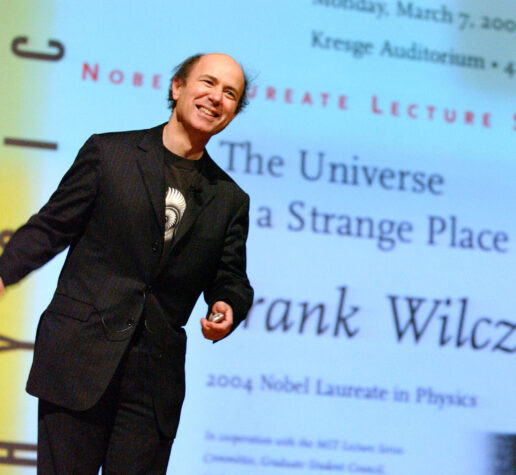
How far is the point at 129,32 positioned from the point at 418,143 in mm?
1095

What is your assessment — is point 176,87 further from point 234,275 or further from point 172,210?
point 234,275

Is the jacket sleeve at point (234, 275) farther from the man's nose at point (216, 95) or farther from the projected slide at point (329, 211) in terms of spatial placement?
the projected slide at point (329, 211)

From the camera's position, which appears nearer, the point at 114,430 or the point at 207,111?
the point at 114,430

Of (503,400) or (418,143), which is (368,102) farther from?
(503,400)

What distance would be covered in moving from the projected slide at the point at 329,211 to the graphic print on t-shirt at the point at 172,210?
4.21 feet

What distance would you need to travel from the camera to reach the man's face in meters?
1.85

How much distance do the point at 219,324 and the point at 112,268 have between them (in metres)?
0.23

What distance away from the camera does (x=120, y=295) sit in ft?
5.66

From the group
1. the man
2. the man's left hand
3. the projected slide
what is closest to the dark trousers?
the man

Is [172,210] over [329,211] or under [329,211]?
over

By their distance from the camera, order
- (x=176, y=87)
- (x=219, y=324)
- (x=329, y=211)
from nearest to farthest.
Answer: (x=219, y=324)
(x=176, y=87)
(x=329, y=211)

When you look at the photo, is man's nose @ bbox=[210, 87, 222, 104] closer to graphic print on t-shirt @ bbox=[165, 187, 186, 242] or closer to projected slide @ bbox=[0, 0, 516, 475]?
graphic print on t-shirt @ bbox=[165, 187, 186, 242]

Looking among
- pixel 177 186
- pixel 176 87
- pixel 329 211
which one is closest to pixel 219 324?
pixel 177 186

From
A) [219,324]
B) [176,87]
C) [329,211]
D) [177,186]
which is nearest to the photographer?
[219,324]
